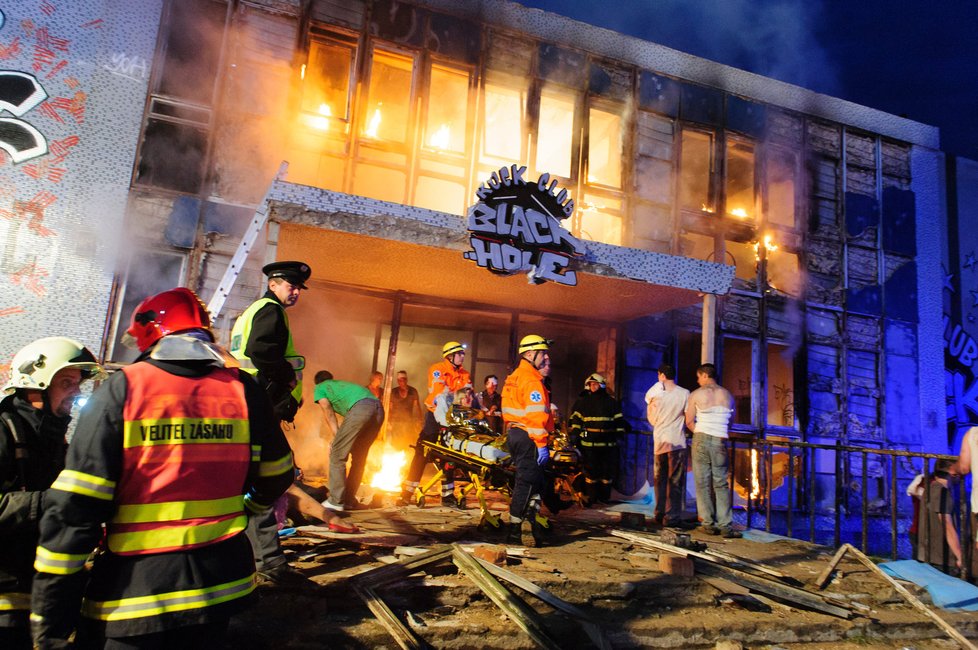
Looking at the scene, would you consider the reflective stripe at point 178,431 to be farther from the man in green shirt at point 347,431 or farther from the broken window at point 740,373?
the broken window at point 740,373

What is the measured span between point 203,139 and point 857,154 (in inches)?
588

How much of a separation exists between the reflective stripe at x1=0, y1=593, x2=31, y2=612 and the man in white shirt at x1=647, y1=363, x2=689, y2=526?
22.3ft

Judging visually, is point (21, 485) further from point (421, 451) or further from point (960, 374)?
point (960, 374)

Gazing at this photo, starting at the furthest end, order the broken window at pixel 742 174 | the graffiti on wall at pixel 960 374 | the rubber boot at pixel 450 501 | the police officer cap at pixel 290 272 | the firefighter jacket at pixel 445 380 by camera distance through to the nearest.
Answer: the graffiti on wall at pixel 960 374
the broken window at pixel 742 174
the firefighter jacket at pixel 445 380
the rubber boot at pixel 450 501
the police officer cap at pixel 290 272

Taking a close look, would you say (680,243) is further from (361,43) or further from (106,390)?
(106,390)

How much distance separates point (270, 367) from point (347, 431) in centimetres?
238

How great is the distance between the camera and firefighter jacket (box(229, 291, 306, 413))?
3.74 metres

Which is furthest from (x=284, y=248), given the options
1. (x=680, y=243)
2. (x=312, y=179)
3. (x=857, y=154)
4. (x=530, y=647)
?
(x=857, y=154)

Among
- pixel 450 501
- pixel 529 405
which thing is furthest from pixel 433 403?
pixel 529 405

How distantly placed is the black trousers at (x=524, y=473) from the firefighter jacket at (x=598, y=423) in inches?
127

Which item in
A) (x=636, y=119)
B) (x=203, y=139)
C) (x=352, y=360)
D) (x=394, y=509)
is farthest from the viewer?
(x=636, y=119)

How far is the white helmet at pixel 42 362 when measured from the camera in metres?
2.52

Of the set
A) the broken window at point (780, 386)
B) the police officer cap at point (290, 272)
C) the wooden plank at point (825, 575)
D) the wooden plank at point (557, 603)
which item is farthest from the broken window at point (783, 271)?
the police officer cap at point (290, 272)

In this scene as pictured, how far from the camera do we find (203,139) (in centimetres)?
950
